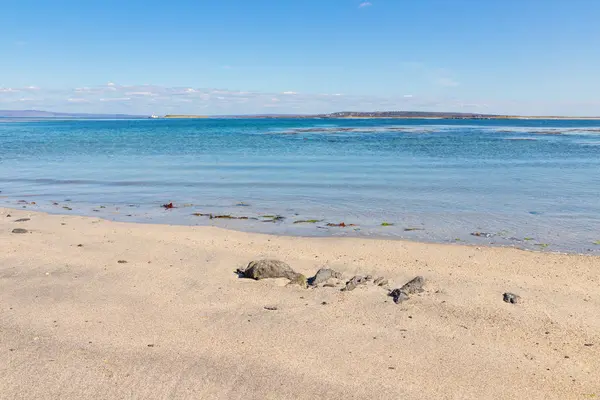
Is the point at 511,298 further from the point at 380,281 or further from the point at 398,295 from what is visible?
the point at 380,281

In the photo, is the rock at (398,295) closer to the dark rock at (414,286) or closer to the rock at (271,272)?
the dark rock at (414,286)

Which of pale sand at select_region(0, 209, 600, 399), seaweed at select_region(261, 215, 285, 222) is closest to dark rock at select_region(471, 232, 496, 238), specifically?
pale sand at select_region(0, 209, 600, 399)

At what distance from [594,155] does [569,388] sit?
1450 inches

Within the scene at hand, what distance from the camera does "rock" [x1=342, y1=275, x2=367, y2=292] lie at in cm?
839

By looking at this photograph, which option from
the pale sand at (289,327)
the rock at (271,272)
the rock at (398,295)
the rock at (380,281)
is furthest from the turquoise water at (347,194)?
the rock at (398,295)

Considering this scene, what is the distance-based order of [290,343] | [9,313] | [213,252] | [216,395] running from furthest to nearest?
[213,252] → [9,313] → [290,343] → [216,395]

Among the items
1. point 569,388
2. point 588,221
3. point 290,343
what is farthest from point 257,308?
point 588,221

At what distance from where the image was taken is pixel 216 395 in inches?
211

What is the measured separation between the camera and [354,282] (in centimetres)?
864

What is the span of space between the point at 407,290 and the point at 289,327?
2201mm

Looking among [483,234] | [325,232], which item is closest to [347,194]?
[325,232]

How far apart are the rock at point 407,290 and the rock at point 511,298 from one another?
1.20m

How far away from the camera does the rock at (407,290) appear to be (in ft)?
26.0

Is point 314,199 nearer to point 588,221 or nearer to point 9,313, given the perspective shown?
point 588,221
